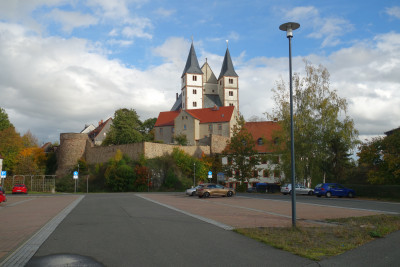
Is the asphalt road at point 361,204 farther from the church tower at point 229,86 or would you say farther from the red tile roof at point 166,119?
the church tower at point 229,86

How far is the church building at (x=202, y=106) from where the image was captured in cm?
8144

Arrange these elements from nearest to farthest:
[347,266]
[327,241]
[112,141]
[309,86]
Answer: [347,266], [327,241], [309,86], [112,141]

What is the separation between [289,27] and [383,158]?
24148mm

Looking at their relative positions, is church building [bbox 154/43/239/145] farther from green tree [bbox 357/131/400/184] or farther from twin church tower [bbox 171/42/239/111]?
green tree [bbox 357/131/400/184]

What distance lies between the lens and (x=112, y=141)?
69.8 meters

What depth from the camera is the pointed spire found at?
102m

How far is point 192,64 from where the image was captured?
10031 centimetres

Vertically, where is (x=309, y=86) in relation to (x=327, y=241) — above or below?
above

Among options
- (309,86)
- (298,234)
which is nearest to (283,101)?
(309,86)

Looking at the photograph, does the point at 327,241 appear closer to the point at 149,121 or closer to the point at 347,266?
the point at 347,266

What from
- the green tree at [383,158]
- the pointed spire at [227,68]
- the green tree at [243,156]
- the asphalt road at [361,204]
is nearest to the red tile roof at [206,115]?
the pointed spire at [227,68]

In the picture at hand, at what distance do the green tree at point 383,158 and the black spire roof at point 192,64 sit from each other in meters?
69.7

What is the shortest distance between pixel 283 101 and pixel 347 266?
3702 cm

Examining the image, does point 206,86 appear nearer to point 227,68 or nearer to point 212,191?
point 227,68
